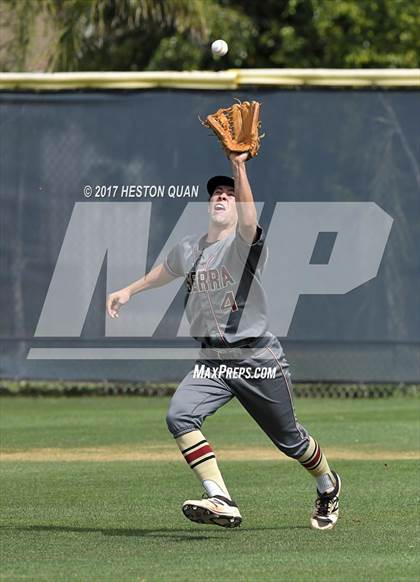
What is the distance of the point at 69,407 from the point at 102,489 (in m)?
5.30

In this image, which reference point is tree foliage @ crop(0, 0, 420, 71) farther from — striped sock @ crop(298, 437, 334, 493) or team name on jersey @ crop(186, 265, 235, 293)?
striped sock @ crop(298, 437, 334, 493)

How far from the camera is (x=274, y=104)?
1479 cm

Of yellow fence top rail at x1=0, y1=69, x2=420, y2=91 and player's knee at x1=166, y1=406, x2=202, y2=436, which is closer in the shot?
player's knee at x1=166, y1=406, x2=202, y2=436

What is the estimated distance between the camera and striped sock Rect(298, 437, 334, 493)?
7.75 m

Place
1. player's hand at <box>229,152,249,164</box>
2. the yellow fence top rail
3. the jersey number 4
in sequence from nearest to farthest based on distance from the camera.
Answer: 1. player's hand at <box>229,152,249,164</box>
2. the jersey number 4
3. the yellow fence top rail

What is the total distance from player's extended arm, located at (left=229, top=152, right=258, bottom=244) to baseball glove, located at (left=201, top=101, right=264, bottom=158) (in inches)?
2.1

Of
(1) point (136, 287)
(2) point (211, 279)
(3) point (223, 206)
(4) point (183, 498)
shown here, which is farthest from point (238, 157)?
(4) point (183, 498)

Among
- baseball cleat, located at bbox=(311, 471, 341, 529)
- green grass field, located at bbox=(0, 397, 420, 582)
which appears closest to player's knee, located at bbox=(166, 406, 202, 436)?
green grass field, located at bbox=(0, 397, 420, 582)

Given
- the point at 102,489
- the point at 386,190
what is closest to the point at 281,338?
the point at 386,190

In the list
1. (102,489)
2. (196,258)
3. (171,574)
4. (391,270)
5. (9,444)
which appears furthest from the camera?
(391,270)

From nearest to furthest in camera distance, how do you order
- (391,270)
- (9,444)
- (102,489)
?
(102,489) < (9,444) < (391,270)

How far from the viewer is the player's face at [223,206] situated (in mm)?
7465

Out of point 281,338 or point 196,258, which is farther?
point 281,338

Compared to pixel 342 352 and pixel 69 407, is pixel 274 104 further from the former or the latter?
pixel 69 407
